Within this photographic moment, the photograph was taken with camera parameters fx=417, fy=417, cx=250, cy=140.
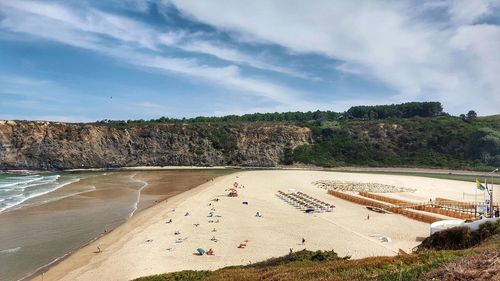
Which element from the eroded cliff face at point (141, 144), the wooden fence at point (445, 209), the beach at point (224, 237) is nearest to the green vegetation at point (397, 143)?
the eroded cliff face at point (141, 144)

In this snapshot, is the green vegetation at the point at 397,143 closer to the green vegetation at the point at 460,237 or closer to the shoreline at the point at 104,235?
the shoreline at the point at 104,235

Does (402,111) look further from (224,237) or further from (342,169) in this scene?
(224,237)

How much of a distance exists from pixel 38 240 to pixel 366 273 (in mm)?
24274

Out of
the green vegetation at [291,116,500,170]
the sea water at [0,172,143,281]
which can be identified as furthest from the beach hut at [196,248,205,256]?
the green vegetation at [291,116,500,170]

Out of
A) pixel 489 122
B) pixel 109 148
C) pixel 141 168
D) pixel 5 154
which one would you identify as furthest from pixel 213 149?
pixel 489 122

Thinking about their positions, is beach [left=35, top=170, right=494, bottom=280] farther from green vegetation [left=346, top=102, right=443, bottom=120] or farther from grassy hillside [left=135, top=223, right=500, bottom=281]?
green vegetation [left=346, top=102, right=443, bottom=120]

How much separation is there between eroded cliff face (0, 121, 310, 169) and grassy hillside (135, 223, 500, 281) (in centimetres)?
9885

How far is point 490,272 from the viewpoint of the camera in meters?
6.49

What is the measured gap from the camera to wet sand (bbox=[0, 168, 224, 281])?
2325 centimetres

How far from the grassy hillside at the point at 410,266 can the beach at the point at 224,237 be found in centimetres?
679

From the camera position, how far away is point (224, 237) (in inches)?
1088

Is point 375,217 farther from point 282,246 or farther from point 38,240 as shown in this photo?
point 38,240

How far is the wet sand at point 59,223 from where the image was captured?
76.3 feet

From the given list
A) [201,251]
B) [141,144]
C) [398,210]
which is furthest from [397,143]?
[201,251]
